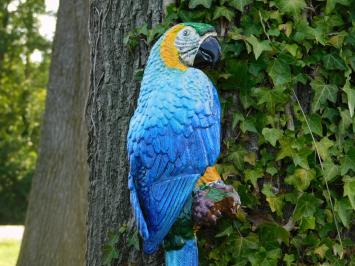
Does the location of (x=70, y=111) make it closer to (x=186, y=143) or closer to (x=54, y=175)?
(x=54, y=175)

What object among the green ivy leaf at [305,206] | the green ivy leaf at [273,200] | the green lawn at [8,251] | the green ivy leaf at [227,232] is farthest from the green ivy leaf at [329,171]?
the green lawn at [8,251]

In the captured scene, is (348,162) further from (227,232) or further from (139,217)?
(139,217)

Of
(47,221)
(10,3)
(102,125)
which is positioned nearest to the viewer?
(102,125)

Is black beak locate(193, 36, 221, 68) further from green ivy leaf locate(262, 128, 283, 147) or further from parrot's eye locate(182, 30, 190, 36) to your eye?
green ivy leaf locate(262, 128, 283, 147)

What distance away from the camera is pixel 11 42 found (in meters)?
17.8

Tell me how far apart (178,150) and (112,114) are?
0.76m

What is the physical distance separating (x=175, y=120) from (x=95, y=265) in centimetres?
110

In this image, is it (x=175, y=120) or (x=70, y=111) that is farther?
(x=70, y=111)

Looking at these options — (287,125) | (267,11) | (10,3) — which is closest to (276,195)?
(287,125)

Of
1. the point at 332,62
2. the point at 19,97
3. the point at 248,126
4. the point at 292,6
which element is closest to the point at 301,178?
the point at 248,126

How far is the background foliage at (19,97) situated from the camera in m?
17.5

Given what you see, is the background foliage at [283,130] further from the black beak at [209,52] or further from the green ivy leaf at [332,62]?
the black beak at [209,52]

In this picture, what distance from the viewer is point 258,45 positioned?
2.55 metres

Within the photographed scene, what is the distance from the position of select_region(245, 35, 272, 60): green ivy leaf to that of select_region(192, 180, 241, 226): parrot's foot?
605 millimetres
